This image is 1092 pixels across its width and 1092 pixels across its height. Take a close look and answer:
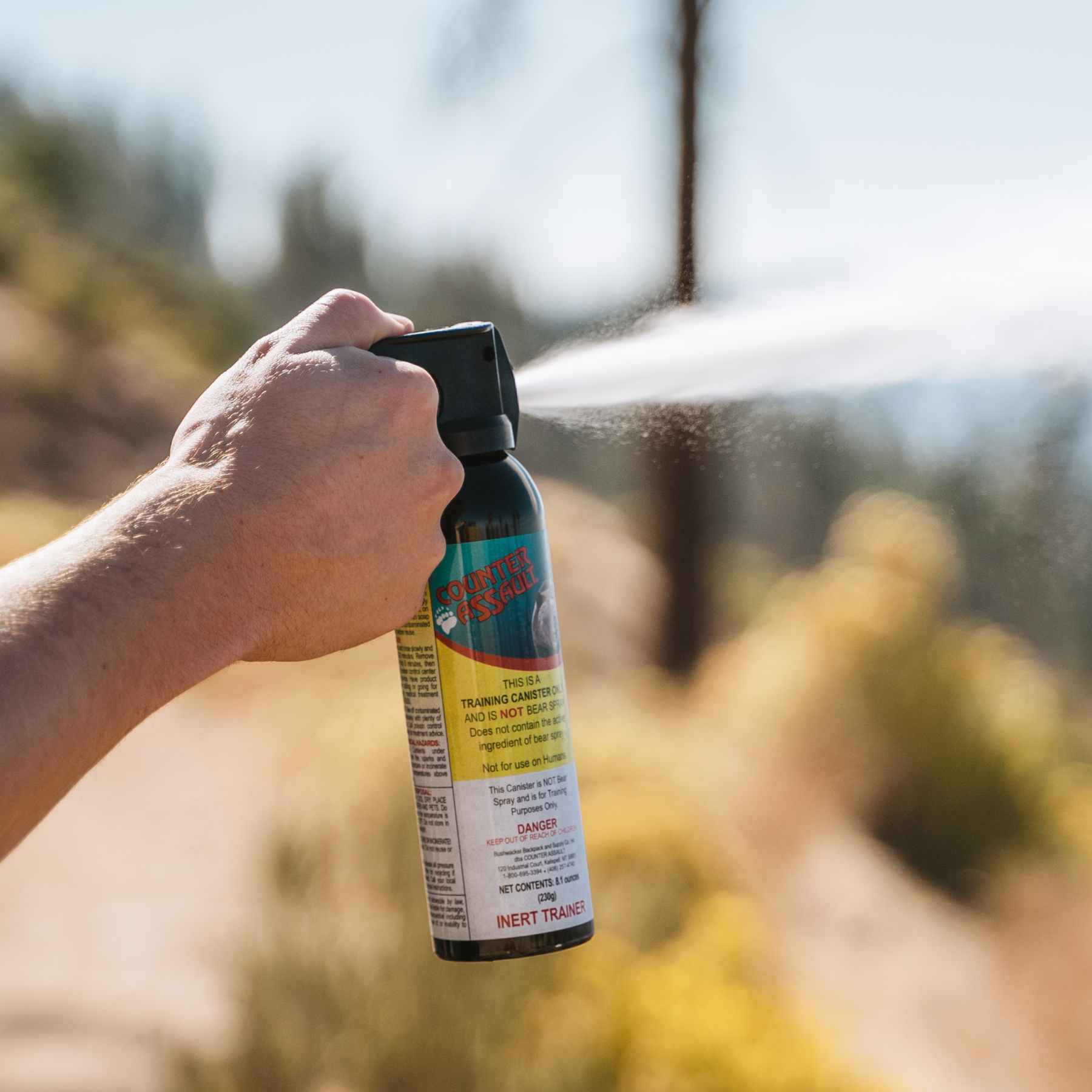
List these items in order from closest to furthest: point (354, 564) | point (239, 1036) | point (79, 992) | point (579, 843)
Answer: point (354, 564) → point (579, 843) → point (239, 1036) → point (79, 992)

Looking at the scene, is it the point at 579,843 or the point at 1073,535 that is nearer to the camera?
the point at 579,843

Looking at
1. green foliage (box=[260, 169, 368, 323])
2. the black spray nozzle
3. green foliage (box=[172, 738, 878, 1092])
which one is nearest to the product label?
the black spray nozzle

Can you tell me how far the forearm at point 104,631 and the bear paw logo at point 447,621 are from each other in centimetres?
22

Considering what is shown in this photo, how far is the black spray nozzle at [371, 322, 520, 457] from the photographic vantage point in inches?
50.2

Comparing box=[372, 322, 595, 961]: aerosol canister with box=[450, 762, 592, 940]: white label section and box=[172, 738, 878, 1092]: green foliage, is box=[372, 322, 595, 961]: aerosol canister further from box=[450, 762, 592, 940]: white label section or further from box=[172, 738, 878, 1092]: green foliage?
box=[172, 738, 878, 1092]: green foliage

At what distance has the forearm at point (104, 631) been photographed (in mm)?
986

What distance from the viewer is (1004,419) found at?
481cm

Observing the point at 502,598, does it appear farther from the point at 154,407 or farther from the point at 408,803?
the point at 154,407

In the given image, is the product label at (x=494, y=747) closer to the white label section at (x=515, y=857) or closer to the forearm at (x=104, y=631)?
the white label section at (x=515, y=857)

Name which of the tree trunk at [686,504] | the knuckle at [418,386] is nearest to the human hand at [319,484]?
the knuckle at [418,386]

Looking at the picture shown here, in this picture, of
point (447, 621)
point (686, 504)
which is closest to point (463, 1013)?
point (447, 621)

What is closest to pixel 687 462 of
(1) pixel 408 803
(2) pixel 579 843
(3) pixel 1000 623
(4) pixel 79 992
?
(3) pixel 1000 623

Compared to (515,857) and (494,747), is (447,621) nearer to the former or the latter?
(494,747)

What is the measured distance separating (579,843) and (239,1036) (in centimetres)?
210
